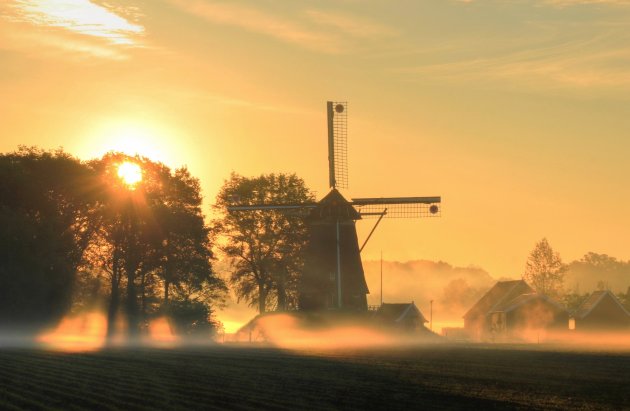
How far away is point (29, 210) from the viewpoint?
105 metres

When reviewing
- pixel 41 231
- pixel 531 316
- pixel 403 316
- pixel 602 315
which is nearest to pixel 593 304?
pixel 602 315

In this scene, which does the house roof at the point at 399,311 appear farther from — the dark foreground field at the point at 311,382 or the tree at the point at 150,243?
the dark foreground field at the point at 311,382

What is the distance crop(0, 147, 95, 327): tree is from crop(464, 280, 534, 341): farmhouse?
184ft

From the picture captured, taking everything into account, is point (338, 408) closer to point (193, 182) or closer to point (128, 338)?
point (128, 338)

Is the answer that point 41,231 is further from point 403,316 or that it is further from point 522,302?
point 522,302

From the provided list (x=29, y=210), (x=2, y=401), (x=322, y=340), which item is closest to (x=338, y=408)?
(x=2, y=401)

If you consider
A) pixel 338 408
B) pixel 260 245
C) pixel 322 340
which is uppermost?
pixel 260 245

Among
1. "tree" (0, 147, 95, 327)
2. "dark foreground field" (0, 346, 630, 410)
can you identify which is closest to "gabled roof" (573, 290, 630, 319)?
"tree" (0, 147, 95, 327)

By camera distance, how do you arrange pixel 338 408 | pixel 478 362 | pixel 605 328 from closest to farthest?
pixel 338 408, pixel 478 362, pixel 605 328

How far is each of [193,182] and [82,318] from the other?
67.3ft

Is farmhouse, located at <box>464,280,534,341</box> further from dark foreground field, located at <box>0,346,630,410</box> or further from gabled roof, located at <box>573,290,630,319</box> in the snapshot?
dark foreground field, located at <box>0,346,630,410</box>

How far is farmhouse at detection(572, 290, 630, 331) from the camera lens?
440ft

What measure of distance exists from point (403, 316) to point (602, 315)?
1005 inches

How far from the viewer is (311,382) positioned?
43.6 m
